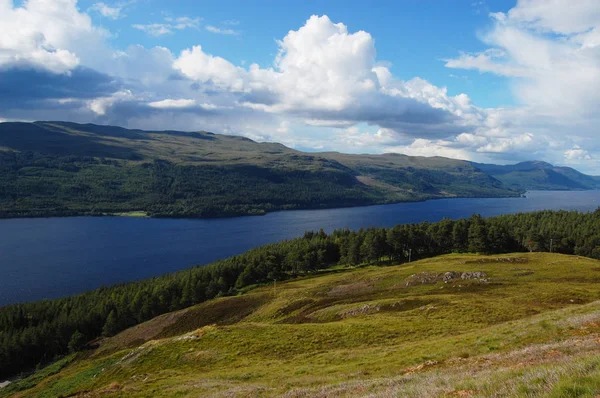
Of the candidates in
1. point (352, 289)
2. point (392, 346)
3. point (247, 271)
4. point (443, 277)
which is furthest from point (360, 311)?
point (247, 271)

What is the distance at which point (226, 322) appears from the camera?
82250 millimetres

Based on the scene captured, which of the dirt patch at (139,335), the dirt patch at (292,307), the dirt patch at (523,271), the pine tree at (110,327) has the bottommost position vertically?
the pine tree at (110,327)

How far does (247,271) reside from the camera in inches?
5182

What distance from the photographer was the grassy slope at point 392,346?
18.1 m

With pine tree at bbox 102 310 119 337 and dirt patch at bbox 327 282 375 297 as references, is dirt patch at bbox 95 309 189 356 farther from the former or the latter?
dirt patch at bbox 327 282 375 297

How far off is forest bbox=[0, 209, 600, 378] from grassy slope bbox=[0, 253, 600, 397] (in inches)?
884

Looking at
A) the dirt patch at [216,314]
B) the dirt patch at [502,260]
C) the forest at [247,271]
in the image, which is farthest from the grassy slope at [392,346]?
the forest at [247,271]

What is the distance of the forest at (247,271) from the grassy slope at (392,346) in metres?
22.5

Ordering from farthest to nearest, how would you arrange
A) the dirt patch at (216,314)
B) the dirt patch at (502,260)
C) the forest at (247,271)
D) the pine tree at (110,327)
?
1. the pine tree at (110,327)
2. the forest at (247,271)
3. the dirt patch at (502,260)
4. the dirt patch at (216,314)

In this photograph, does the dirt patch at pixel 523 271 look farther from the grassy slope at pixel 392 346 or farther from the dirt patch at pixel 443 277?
the dirt patch at pixel 443 277

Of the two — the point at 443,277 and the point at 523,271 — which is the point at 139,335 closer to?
the point at 443,277

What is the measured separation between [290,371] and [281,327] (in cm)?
2041

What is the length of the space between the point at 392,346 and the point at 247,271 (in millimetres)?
97396

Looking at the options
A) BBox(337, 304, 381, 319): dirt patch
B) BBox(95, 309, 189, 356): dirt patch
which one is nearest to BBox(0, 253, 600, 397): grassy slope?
BBox(337, 304, 381, 319): dirt patch
